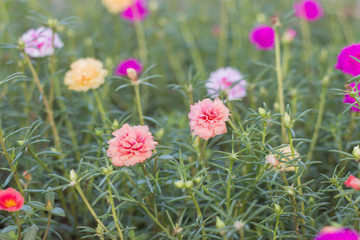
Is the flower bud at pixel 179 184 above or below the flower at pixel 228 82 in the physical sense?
below

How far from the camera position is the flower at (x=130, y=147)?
41.8 inches

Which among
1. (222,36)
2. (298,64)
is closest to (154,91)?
(222,36)

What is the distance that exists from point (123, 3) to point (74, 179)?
1.58 meters

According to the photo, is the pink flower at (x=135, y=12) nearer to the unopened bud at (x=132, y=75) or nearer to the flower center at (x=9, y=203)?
the unopened bud at (x=132, y=75)

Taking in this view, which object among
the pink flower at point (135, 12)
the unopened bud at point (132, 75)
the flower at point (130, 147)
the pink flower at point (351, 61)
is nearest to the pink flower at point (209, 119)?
the flower at point (130, 147)

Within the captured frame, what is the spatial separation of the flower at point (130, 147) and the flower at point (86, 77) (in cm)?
46

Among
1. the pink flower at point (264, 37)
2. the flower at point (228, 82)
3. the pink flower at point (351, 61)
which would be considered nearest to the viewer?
the pink flower at point (351, 61)

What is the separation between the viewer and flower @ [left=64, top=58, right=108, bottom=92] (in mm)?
1489

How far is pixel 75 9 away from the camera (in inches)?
107

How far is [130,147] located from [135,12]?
1476 millimetres

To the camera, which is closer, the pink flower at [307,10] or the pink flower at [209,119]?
the pink flower at [209,119]

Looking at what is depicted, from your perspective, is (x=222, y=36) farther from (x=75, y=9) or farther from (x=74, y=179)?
(x=74, y=179)

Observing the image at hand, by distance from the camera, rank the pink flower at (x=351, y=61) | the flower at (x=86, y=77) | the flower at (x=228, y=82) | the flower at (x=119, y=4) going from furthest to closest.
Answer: the flower at (x=119, y=4)
the flower at (x=228, y=82)
the flower at (x=86, y=77)
the pink flower at (x=351, y=61)

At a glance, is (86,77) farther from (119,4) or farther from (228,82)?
(119,4)
